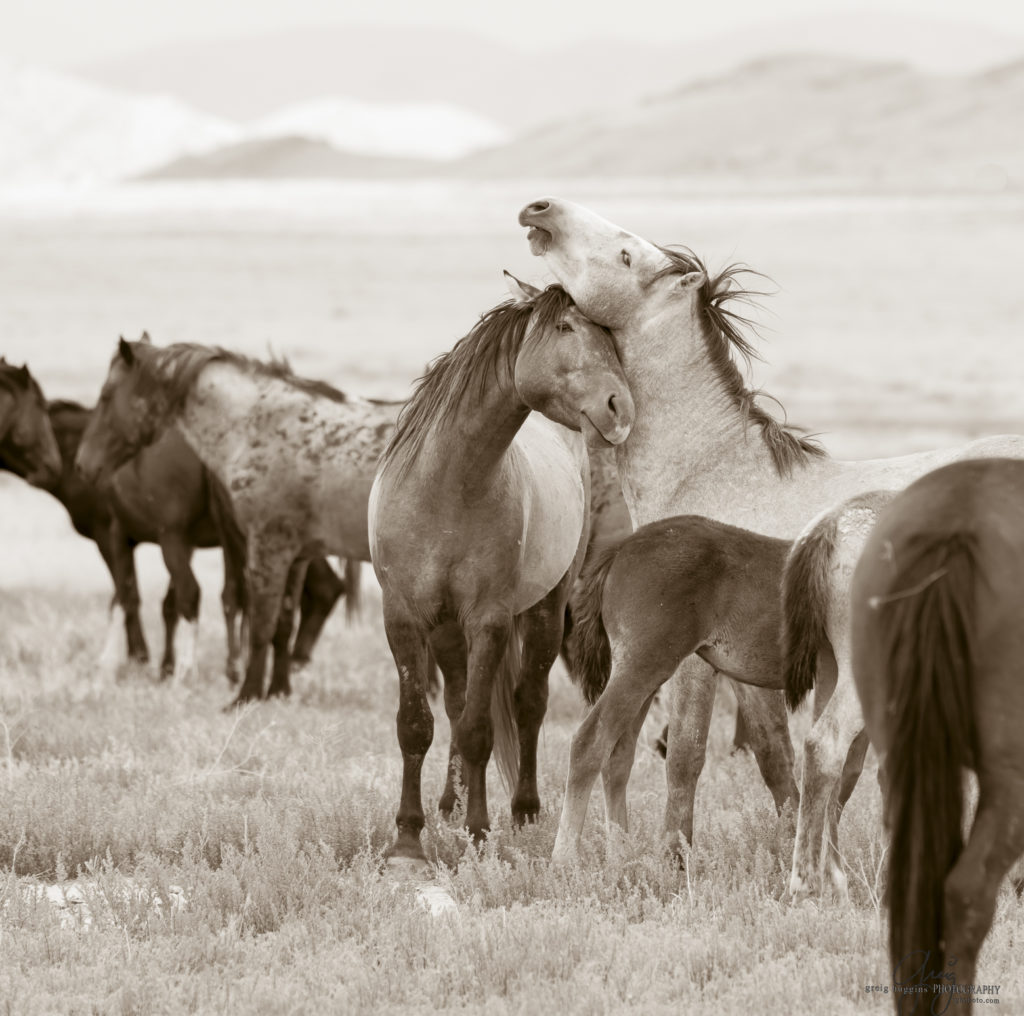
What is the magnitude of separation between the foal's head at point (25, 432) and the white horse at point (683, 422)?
20.5 ft

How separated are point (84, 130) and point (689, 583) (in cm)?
15976

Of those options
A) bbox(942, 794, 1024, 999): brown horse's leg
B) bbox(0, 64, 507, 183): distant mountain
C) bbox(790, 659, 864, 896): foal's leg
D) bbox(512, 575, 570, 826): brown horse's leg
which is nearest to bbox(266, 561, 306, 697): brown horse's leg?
bbox(512, 575, 570, 826): brown horse's leg

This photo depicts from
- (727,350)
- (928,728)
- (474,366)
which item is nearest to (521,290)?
(474,366)

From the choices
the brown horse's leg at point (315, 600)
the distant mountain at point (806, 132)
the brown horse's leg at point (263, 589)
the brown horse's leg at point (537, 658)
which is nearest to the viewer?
the brown horse's leg at point (537, 658)

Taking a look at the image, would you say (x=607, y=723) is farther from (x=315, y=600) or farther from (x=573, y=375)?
(x=315, y=600)

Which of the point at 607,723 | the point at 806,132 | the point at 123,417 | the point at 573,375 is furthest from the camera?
the point at 806,132

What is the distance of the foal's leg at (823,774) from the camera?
4.66 metres

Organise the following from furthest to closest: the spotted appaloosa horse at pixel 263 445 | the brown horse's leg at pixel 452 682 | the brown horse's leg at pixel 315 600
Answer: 1. the brown horse's leg at pixel 315 600
2. the spotted appaloosa horse at pixel 263 445
3. the brown horse's leg at pixel 452 682

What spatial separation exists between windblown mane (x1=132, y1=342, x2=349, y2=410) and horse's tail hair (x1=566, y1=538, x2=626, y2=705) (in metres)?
3.87

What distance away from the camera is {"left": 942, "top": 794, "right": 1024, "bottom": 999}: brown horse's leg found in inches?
131

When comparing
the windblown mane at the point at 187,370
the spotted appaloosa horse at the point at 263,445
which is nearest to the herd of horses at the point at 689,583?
the spotted appaloosa horse at the point at 263,445

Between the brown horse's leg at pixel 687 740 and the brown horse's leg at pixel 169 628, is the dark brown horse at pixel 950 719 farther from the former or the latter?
the brown horse's leg at pixel 169 628

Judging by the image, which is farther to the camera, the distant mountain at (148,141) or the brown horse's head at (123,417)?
the distant mountain at (148,141)

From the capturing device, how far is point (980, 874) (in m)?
3.34
